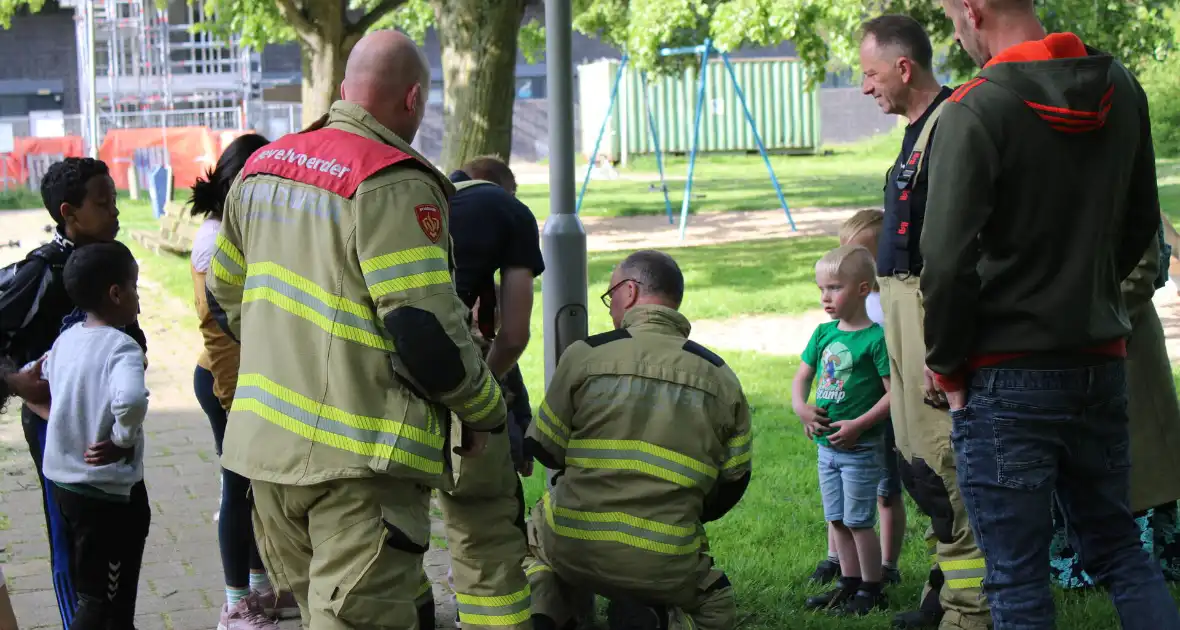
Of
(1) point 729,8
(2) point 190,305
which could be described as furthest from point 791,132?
(2) point 190,305

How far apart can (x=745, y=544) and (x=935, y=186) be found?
114 inches

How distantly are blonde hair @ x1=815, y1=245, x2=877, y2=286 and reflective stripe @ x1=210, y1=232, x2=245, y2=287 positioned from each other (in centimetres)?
219

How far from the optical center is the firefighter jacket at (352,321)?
3279mm

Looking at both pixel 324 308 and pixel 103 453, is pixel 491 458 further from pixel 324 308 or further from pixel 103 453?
pixel 103 453

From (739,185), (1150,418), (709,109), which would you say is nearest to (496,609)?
(1150,418)

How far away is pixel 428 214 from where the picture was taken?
3.33 meters

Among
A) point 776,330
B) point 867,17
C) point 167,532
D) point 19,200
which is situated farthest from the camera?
point 19,200

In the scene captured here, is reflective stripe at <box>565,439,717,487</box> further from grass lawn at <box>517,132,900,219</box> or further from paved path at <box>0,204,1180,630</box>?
grass lawn at <box>517,132,900,219</box>

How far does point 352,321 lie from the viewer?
132 inches

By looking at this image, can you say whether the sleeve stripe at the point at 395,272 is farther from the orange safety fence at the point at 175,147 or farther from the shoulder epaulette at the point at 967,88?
the orange safety fence at the point at 175,147

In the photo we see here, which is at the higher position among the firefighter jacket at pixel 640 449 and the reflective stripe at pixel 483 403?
the reflective stripe at pixel 483 403

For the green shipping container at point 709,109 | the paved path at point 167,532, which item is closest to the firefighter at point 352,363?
the paved path at point 167,532

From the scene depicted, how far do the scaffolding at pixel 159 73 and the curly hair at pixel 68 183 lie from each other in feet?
101

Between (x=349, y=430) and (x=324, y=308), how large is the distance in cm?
32
